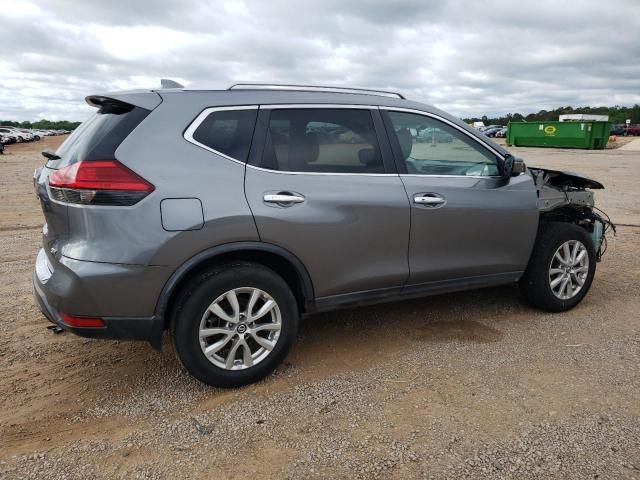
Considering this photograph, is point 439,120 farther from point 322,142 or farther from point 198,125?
point 198,125

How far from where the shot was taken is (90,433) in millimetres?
2842

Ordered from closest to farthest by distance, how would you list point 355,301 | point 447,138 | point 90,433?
point 90,433 < point 355,301 < point 447,138

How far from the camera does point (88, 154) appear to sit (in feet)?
9.43

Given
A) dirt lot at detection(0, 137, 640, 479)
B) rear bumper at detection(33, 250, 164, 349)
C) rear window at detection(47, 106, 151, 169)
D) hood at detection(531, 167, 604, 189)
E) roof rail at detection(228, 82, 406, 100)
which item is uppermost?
roof rail at detection(228, 82, 406, 100)

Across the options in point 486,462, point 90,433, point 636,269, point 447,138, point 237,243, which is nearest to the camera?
point 486,462

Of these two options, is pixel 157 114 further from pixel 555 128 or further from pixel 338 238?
pixel 555 128

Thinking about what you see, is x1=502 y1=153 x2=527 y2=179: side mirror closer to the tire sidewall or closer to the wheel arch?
the tire sidewall

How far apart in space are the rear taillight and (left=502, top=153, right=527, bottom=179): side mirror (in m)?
2.56

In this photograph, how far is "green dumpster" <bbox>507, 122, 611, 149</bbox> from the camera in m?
34.0

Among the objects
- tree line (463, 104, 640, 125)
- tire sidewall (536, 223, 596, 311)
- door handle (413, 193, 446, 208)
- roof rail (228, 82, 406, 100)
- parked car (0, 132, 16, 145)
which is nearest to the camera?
roof rail (228, 82, 406, 100)

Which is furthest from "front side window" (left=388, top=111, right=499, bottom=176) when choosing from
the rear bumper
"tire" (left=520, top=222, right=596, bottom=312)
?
the rear bumper

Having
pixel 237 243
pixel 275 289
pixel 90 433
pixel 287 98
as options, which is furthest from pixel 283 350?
pixel 287 98

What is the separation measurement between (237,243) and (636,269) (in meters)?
4.82

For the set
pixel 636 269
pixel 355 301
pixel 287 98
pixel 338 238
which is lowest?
pixel 636 269
